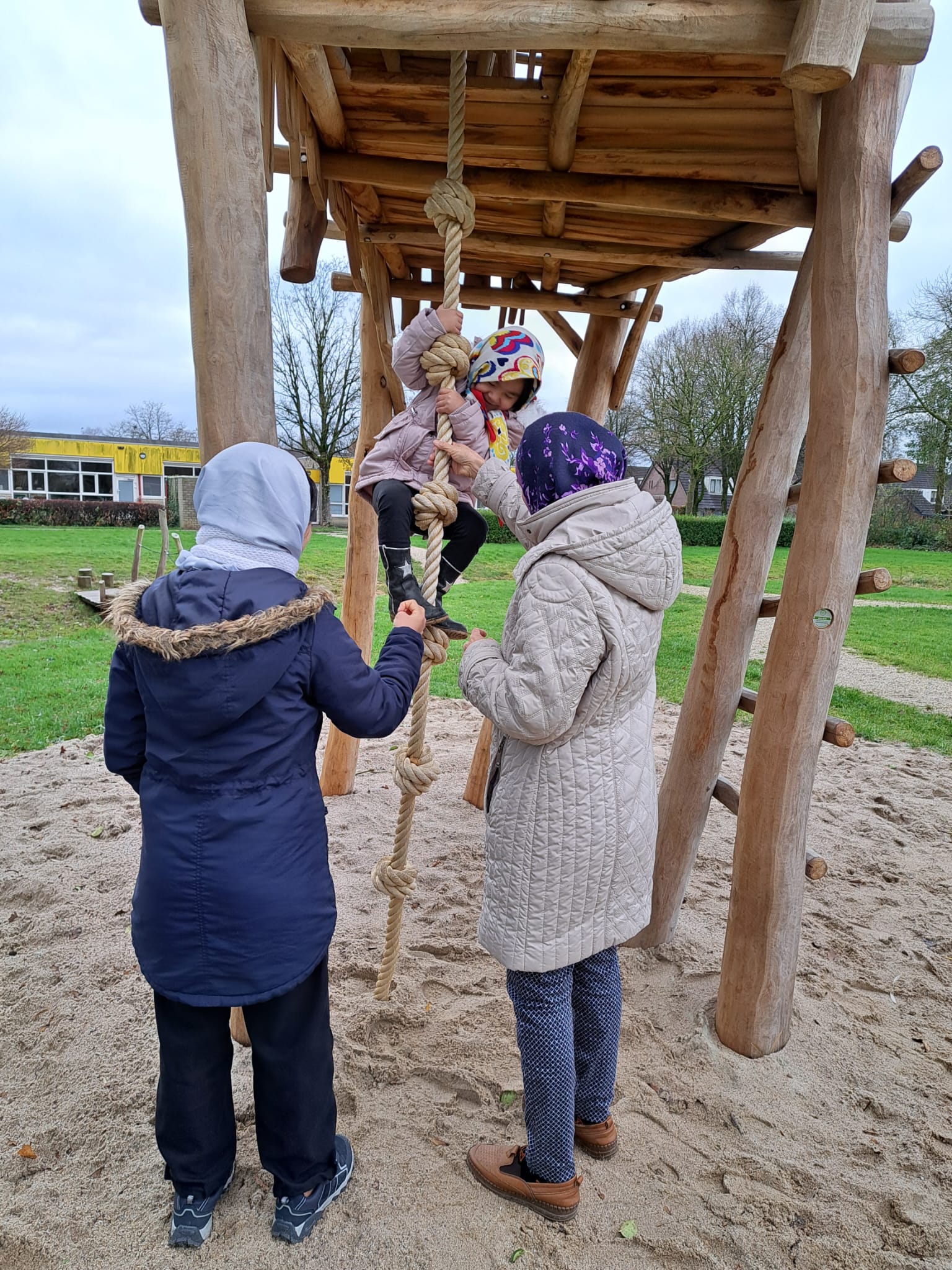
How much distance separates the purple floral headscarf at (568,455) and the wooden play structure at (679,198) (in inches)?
21.6

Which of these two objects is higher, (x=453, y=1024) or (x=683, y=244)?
(x=683, y=244)

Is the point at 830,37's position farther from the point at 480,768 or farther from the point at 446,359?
the point at 480,768

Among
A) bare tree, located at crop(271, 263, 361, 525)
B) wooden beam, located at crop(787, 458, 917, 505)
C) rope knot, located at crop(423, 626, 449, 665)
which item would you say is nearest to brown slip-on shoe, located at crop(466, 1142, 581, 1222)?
rope knot, located at crop(423, 626, 449, 665)

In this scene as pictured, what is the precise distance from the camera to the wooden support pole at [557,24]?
2.00 metres

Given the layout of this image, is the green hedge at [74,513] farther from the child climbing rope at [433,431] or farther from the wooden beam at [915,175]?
the wooden beam at [915,175]

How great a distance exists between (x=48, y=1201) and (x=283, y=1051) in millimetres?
839

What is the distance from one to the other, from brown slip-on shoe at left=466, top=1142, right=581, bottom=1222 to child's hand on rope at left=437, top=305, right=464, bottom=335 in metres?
2.29

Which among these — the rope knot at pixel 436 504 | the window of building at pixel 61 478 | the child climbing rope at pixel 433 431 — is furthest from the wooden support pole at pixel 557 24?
the window of building at pixel 61 478

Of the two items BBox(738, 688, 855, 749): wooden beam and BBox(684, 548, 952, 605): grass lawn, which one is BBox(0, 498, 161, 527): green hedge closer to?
BBox(684, 548, 952, 605): grass lawn

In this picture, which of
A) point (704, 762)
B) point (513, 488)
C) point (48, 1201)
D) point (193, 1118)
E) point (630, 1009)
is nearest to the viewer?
point (193, 1118)

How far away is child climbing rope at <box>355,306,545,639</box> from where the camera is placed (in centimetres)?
283

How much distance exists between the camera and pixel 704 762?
3.14 m

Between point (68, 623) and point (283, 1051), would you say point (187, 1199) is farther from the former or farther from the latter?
point (68, 623)

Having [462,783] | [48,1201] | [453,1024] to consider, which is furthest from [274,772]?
[462,783]
